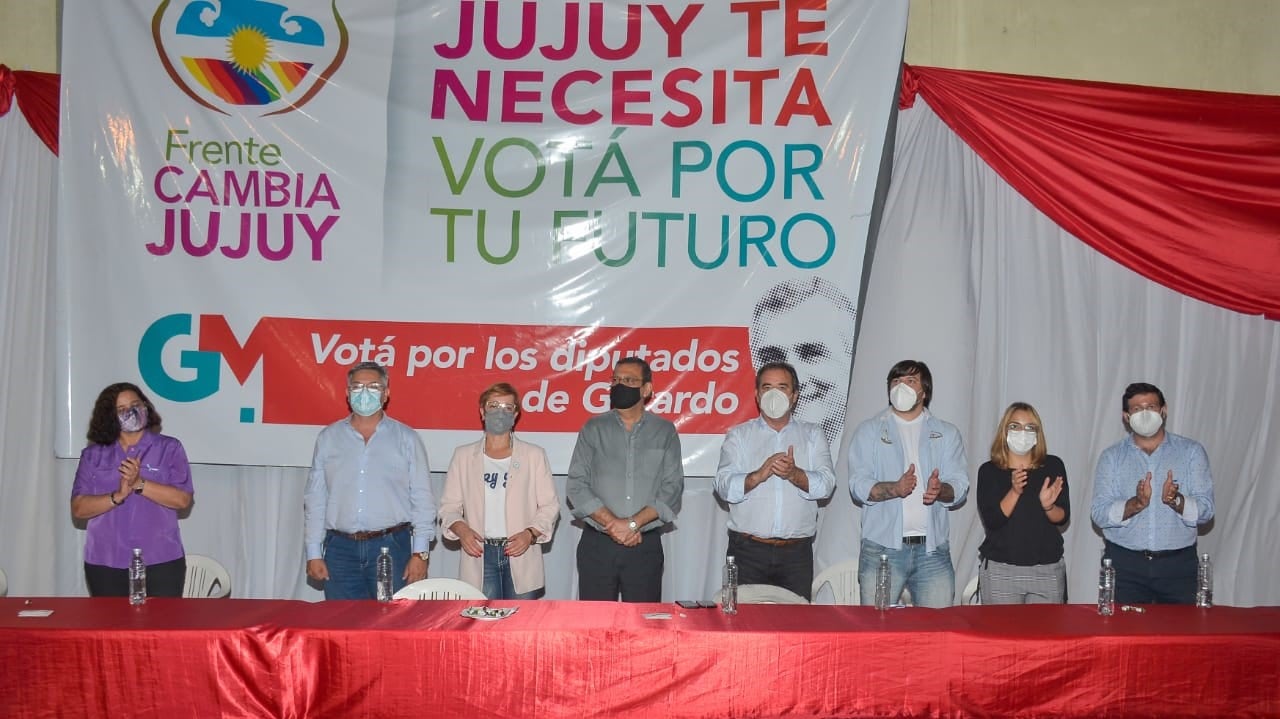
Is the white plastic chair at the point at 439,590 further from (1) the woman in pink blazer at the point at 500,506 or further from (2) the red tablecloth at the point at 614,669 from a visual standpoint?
(2) the red tablecloth at the point at 614,669

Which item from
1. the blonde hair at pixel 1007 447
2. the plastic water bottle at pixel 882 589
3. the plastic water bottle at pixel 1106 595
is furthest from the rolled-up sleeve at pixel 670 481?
the plastic water bottle at pixel 1106 595

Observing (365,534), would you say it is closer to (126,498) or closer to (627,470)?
(126,498)

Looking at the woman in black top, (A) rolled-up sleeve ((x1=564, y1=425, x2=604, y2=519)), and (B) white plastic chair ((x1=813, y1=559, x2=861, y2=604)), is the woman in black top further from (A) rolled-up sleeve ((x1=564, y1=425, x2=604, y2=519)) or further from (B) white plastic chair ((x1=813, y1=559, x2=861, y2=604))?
(A) rolled-up sleeve ((x1=564, y1=425, x2=604, y2=519))

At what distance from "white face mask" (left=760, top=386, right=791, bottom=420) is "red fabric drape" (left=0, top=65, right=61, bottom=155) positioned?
3711mm

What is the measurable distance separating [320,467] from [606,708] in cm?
190

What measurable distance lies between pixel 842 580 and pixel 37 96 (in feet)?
14.8

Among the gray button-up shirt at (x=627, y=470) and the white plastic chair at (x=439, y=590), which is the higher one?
the gray button-up shirt at (x=627, y=470)

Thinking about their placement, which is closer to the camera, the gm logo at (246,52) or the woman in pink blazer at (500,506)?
the woman in pink blazer at (500,506)

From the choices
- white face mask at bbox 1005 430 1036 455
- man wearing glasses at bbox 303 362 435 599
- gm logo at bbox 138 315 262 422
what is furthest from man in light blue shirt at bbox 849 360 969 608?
gm logo at bbox 138 315 262 422

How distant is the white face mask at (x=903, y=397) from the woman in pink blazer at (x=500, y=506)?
1.47m

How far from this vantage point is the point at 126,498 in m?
4.36

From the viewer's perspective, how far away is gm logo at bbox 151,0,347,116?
16.9ft

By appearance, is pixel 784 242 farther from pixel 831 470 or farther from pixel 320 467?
pixel 320 467

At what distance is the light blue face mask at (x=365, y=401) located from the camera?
4.39m
